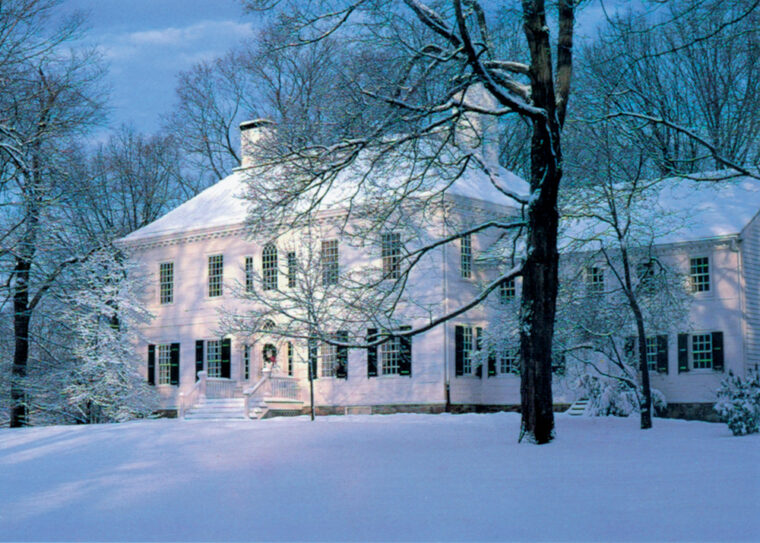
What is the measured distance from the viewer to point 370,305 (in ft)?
46.6

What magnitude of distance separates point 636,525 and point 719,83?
29593 millimetres

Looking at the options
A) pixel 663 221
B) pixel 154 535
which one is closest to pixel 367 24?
pixel 154 535

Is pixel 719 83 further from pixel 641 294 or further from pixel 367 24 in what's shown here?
pixel 367 24

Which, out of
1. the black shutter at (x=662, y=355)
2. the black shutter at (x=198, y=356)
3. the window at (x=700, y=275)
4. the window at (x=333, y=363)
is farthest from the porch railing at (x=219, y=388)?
the window at (x=700, y=275)

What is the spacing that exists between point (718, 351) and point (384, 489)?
17451mm

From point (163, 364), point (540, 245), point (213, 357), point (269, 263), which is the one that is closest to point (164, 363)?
point (163, 364)

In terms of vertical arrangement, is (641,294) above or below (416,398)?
above

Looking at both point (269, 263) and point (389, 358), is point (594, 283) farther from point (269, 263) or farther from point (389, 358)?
point (269, 263)

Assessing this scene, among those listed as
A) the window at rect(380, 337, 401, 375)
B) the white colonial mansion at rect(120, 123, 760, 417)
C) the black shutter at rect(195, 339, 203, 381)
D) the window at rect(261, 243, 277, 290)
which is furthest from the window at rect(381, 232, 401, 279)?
the black shutter at rect(195, 339, 203, 381)

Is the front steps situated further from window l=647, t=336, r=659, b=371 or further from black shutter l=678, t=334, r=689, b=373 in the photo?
black shutter l=678, t=334, r=689, b=373

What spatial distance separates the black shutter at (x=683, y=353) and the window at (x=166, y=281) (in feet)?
57.6

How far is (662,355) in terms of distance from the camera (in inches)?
989

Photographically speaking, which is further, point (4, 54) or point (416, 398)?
point (416, 398)

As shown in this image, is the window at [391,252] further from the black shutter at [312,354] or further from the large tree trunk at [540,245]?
the large tree trunk at [540,245]
